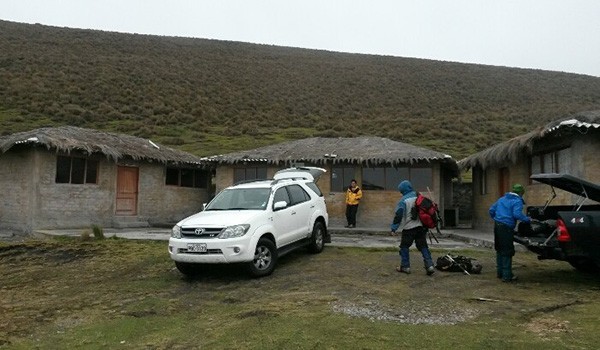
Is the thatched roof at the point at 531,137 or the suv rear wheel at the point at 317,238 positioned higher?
the thatched roof at the point at 531,137

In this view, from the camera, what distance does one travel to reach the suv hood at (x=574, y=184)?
24.2ft

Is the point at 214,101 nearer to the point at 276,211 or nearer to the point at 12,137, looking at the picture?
the point at 12,137

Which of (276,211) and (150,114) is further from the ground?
(150,114)

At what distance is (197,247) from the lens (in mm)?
8227

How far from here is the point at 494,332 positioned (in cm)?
530

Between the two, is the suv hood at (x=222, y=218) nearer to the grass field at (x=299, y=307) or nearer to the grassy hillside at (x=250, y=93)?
the grass field at (x=299, y=307)

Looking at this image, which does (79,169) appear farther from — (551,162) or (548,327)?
(548,327)

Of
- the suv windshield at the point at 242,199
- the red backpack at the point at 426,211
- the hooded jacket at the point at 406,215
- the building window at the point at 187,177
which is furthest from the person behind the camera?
the building window at the point at 187,177

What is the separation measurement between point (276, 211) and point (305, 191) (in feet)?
5.57

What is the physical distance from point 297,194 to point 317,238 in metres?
1.21

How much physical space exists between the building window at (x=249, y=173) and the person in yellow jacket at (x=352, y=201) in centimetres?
361

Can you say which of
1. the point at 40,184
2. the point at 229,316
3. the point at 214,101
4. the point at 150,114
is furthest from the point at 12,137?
the point at 214,101

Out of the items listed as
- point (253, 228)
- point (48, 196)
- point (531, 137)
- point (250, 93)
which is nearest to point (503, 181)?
point (531, 137)

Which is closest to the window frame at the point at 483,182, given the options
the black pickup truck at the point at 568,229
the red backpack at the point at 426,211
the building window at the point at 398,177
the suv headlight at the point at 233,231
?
the building window at the point at 398,177
